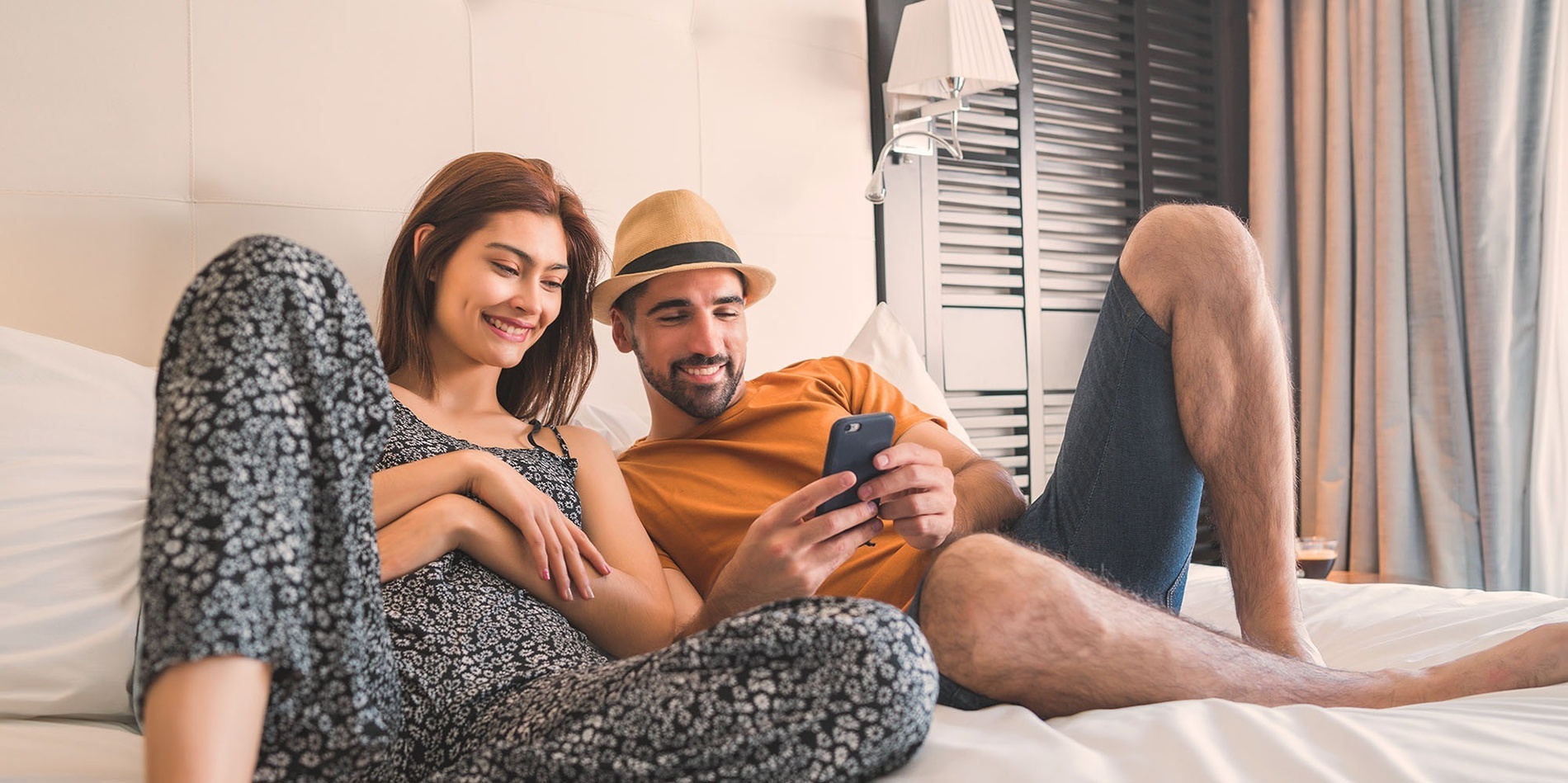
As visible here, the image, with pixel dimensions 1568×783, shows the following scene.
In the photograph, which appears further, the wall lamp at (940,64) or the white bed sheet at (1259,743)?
the wall lamp at (940,64)

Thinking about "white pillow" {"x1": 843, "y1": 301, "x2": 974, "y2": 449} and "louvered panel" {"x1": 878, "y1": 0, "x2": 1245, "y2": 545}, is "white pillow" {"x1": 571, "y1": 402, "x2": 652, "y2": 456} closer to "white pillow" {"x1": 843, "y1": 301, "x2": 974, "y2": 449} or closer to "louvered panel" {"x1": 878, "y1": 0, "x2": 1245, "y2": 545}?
"white pillow" {"x1": 843, "y1": 301, "x2": 974, "y2": 449}

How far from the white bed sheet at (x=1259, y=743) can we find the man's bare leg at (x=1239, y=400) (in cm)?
26

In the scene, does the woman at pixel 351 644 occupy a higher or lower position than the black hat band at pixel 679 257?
lower

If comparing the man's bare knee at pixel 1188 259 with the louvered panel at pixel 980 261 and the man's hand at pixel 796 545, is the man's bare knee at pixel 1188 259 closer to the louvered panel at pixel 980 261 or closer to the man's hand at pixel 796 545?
the man's hand at pixel 796 545

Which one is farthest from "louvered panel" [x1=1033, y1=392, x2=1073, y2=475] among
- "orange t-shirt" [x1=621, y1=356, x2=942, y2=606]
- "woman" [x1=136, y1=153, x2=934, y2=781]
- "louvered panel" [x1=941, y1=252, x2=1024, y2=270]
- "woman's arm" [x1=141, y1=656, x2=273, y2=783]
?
"woman's arm" [x1=141, y1=656, x2=273, y2=783]

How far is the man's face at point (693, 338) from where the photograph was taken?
1.59 m

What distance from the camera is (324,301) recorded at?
0.81 m

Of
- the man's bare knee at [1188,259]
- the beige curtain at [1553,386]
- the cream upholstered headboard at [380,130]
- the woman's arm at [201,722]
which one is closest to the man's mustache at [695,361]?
the cream upholstered headboard at [380,130]

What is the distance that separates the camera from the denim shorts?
127cm

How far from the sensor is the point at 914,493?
1.21 m

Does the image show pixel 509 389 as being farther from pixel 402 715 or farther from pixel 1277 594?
pixel 1277 594

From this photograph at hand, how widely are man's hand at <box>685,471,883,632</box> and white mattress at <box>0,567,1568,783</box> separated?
0.75ft

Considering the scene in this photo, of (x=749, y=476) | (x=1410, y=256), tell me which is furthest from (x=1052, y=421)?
(x=749, y=476)

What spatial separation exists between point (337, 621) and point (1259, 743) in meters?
0.68
